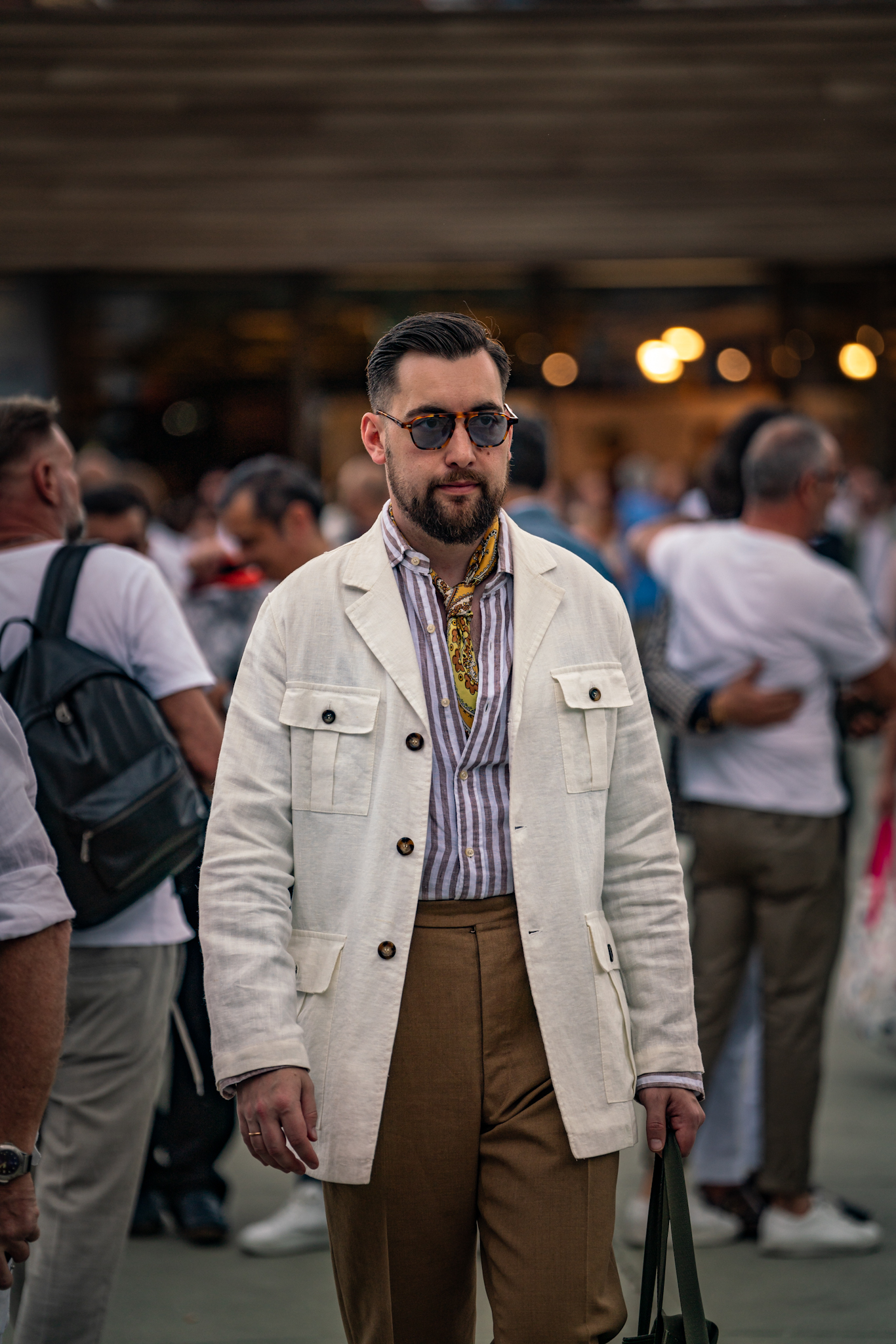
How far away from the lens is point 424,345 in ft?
8.22

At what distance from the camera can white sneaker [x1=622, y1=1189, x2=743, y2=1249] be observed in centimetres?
443

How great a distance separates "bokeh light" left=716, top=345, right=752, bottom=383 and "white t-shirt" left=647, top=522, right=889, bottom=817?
1240 centimetres

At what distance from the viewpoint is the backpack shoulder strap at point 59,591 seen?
3.25 m

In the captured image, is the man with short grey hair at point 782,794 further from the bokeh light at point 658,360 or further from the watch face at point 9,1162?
the bokeh light at point 658,360

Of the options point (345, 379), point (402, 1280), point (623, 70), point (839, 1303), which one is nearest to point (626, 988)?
point (402, 1280)

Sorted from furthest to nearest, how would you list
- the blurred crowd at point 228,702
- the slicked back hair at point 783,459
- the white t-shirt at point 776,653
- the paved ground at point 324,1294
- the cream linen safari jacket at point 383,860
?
1. the slicked back hair at point 783,459
2. the white t-shirt at point 776,653
3. the paved ground at point 324,1294
4. the blurred crowd at point 228,702
5. the cream linen safari jacket at point 383,860

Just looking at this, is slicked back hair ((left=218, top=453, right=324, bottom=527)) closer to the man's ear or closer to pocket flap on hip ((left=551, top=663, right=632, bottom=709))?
the man's ear

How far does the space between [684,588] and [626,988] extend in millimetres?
2172

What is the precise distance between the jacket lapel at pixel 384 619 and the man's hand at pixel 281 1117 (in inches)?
22.9

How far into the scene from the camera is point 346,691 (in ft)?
8.14

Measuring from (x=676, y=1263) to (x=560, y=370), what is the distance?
48.0 ft

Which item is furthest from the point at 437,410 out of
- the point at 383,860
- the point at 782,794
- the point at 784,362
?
the point at 784,362

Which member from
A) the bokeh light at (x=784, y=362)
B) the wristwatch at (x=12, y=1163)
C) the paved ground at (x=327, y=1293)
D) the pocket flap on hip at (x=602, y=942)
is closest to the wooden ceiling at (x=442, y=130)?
the bokeh light at (x=784, y=362)

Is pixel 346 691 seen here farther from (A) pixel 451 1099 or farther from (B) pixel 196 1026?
(B) pixel 196 1026
